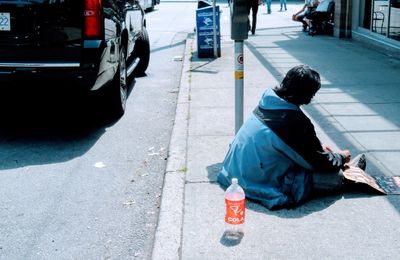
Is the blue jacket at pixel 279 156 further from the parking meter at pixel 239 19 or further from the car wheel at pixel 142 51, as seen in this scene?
the car wheel at pixel 142 51

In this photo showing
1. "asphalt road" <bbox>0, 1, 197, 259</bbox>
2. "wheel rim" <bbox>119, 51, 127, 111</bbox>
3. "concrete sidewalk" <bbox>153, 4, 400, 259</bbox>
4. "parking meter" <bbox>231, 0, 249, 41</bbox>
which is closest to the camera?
"concrete sidewalk" <bbox>153, 4, 400, 259</bbox>

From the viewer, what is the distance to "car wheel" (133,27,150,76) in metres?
10.3

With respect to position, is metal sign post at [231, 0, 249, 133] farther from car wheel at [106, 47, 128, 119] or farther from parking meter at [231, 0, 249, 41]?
car wheel at [106, 47, 128, 119]

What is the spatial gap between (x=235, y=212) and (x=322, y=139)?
8.50ft

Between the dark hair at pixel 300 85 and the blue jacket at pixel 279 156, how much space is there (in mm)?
59

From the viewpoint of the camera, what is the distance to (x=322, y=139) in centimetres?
645

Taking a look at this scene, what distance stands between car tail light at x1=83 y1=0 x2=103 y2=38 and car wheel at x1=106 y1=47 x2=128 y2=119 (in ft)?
3.36

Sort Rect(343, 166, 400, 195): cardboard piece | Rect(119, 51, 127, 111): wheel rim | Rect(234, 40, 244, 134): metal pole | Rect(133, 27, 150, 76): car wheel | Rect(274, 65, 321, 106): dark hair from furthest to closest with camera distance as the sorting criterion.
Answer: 1. Rect(133, 27, 150, 76): car wheel
2. Rect(119, 51, 127, 111): wheel rim
3. Rect(234, 40, 244, 134): metal pole
4. Rect(343, 166, 400, 195): cardboard piece
5. Rect(274, 65, 321, 106): dark hair

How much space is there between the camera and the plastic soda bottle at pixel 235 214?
13.5 ft

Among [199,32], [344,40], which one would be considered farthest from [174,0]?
[199,32]

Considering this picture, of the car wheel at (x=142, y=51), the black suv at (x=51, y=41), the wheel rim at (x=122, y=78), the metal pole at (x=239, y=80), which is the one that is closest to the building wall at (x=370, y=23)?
the car wheel at (x=142, y=51)

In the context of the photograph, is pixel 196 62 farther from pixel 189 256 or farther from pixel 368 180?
pixel 189 256

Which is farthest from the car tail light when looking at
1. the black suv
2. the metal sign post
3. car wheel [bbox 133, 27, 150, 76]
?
car wheel [bbox 133, 27, 150, 76]

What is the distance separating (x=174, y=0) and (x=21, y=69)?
3478 centimetres
